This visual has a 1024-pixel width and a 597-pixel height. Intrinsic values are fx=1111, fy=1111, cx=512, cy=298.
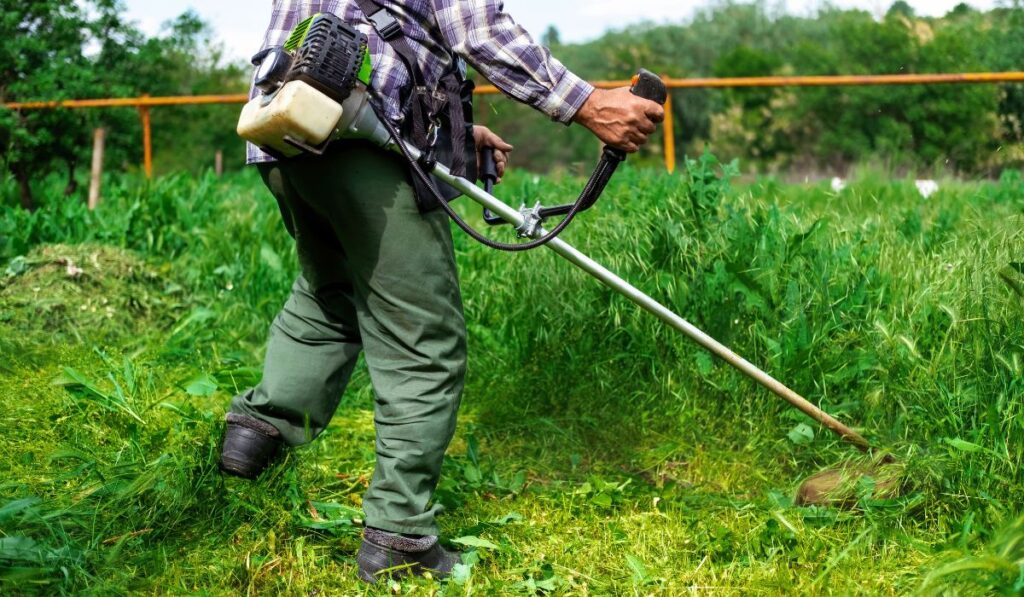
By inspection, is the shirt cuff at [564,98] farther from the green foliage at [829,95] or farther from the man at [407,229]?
the green foliage at [829,95]

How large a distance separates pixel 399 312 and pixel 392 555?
0.58 meters

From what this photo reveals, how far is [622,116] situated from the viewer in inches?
98.7

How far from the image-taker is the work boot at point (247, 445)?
2.90m

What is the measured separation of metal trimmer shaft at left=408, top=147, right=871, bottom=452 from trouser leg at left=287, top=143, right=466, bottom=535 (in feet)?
0.31

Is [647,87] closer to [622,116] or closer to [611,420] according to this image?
[622,116]

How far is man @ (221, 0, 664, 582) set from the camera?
247cm

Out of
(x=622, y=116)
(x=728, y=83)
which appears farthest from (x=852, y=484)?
(x=728, y=83)

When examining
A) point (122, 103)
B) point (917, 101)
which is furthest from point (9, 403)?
point (917, 101)

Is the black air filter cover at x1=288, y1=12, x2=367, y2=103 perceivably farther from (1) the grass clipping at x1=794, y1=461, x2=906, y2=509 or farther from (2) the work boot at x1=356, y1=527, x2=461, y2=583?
(1) the grass clipping at x1=794, y1=461, x2=906, y2=509

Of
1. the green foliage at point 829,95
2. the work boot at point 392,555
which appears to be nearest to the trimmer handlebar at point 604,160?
the work boot at point 392,555

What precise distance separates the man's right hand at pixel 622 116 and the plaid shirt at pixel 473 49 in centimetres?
3

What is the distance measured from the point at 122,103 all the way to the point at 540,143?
23627mm

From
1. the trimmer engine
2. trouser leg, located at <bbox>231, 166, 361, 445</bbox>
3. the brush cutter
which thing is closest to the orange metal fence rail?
trouser leg, located at <bbox>231, 166, 361, 445</bbox>

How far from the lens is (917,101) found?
1093cm
